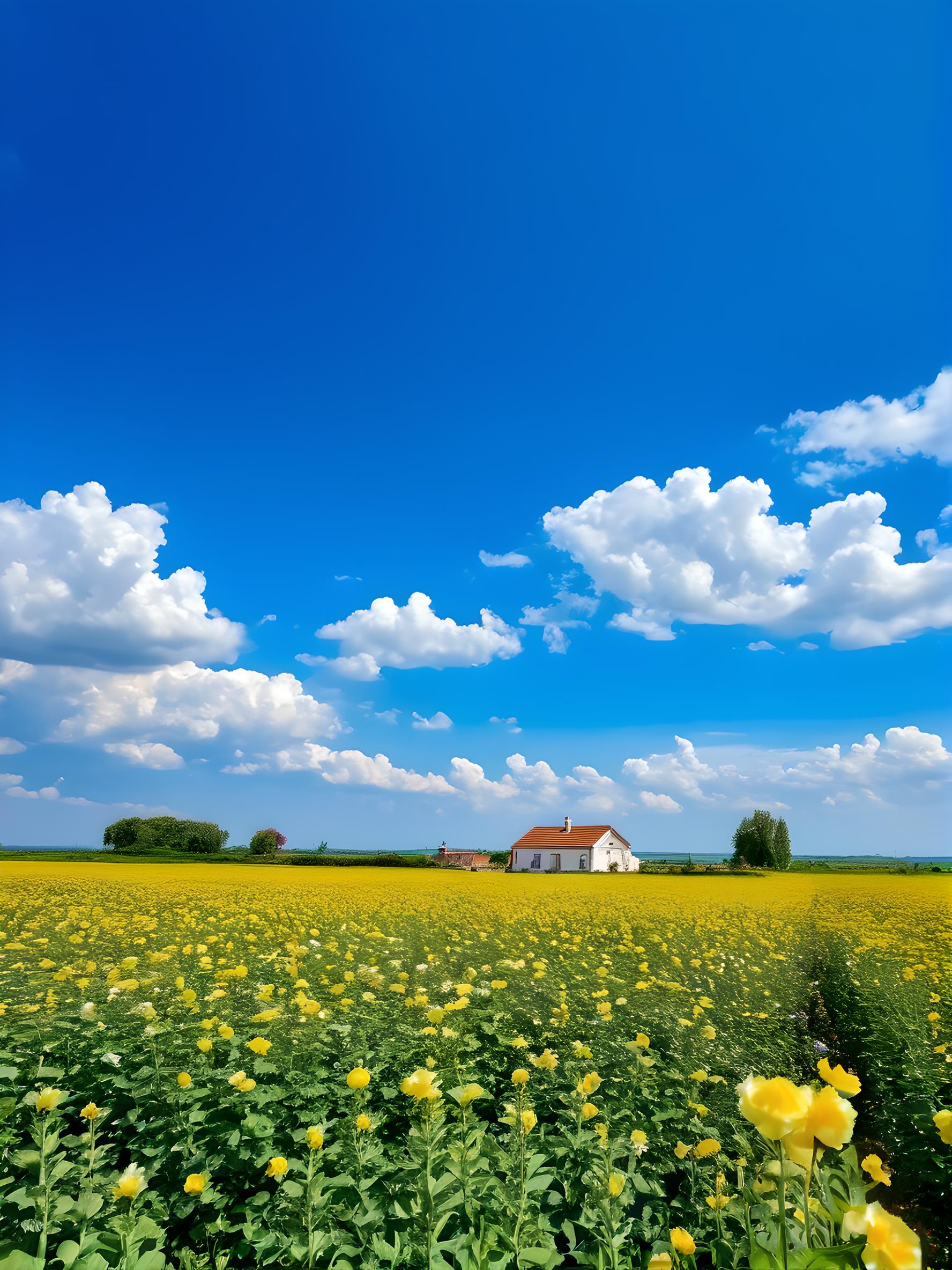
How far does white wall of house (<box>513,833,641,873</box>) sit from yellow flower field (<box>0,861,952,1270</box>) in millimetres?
38107

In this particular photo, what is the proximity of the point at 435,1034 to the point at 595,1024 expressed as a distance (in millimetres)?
1213

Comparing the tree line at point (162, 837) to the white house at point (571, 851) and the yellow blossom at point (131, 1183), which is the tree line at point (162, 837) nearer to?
the white house at point (571, 851)

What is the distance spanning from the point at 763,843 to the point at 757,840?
437 mm

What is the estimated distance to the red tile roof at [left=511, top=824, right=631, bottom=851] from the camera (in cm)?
4644

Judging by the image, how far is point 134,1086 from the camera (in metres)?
3.92

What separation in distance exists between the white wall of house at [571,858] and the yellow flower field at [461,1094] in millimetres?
38107

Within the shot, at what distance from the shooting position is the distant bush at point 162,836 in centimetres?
3173

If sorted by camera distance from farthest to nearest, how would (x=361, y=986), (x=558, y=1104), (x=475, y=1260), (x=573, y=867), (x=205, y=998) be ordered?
1. (x=573, y=867)
2. (x=361, y=986)
3. (x=205, y=998)
4. (x=558, y=1104)
5. (x=475, y=1260)

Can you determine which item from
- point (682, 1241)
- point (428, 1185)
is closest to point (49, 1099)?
point (428, 1185)

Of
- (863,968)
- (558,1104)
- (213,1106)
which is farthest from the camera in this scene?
(863,968)

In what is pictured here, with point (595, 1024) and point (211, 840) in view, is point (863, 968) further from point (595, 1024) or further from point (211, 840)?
point (211, 840)

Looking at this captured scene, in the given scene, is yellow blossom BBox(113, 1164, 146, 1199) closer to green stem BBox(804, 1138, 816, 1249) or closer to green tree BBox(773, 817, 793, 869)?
green stem BBox(804, 1138, 816, 1249)

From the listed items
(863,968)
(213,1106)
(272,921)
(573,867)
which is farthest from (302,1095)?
(573,867)

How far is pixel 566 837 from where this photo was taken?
47656 mm
